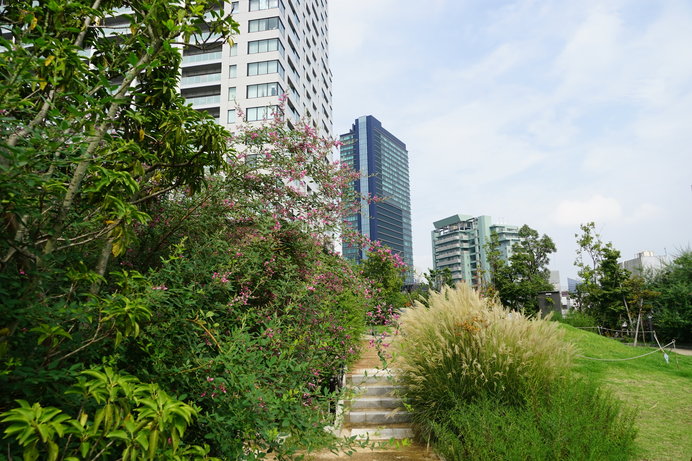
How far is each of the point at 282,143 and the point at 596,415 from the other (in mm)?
5457

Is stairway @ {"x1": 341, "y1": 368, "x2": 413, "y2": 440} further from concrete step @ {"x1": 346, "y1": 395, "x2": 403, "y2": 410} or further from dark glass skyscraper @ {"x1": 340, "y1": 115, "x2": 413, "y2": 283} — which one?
dark glass skyscraper @ {"x1": 340, "y1": 115, "x2": 413, "y2": 283}

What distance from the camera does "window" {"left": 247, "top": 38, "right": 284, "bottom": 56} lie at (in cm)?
3394

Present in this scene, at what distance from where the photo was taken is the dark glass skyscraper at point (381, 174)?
139m

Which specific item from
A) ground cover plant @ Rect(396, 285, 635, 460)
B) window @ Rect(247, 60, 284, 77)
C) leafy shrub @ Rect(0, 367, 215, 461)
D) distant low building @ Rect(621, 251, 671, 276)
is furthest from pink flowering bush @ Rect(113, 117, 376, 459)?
window @ Rect(247, 60, 284, 77)

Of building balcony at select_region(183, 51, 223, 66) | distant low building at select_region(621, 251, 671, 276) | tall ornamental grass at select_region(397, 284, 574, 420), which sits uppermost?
building balcony at select_region(183, 51, 223, 66)

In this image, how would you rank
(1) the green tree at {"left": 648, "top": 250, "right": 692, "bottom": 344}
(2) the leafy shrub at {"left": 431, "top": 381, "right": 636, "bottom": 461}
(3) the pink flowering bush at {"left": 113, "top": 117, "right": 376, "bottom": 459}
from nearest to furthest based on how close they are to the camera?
(3) the pink flowering bush at {"left": 113, "top": 117, "right": 376, "bottom": 459}, (2) the leafy shrub at {"left": 431, "top": 381, "right": 636, "bottom": 461}, (1) the green tree at {"left": 648, "top": 250, "right": 692, "bottom": 344}

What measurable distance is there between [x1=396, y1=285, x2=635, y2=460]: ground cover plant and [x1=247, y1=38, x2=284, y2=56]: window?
34.5 metres

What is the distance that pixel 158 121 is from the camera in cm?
343

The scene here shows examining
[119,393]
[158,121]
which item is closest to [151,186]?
[158,121]

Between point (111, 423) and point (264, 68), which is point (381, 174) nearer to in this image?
point (264, 68)

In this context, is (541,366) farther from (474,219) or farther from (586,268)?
(474,219)

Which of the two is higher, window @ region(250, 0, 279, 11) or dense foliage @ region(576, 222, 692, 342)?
window @ region(250, 0, 279, 11)

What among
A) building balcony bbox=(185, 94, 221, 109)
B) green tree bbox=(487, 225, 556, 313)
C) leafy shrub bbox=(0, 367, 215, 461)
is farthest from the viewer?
building balcony bbox=(185, 94, 221, 109)

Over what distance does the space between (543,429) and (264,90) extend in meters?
34.3
